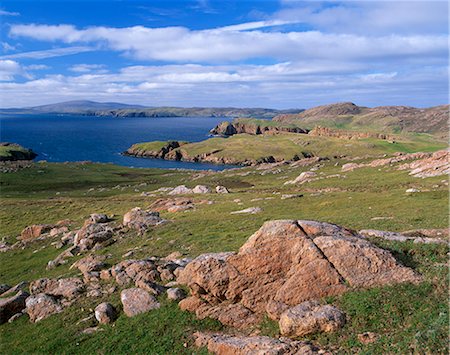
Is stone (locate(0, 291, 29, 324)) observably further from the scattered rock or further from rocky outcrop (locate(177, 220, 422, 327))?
the scattered rock

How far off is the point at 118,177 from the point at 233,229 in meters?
97.4

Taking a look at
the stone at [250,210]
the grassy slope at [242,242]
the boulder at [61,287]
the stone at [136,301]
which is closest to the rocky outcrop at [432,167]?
the grassy slope at [242,242]

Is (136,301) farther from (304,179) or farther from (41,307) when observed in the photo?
(304,179)

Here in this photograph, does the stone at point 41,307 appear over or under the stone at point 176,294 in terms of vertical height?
under

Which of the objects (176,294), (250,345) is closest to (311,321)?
(250,345)

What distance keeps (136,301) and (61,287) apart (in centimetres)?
797

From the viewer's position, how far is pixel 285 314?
18766mm

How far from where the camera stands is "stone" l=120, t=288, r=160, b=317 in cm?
2334

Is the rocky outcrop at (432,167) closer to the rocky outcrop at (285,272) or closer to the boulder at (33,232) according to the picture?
the rocky outcrop at (285,272)

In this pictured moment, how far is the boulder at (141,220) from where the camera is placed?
4412 cm

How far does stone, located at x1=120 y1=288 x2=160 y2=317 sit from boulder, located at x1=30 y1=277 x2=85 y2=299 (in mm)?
4729

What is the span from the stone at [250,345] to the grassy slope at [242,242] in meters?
1.02

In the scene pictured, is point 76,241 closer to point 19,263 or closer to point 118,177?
point 19,263

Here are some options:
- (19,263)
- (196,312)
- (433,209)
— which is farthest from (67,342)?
(433,209)
